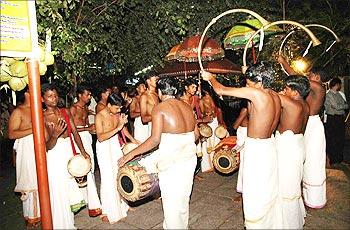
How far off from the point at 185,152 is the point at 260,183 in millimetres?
1098

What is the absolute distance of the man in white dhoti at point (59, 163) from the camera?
4.78m

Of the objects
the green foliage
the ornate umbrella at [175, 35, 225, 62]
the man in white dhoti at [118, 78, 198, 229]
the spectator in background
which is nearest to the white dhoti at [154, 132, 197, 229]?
the man in white dhoti at [118, 78, 198, 229]

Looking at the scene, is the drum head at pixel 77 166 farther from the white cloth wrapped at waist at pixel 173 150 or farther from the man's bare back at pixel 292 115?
the man's bare back at pixel 292 115

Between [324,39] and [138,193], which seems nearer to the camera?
[138,193]

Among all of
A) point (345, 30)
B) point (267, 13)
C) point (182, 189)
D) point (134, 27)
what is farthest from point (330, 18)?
point (182, 189)

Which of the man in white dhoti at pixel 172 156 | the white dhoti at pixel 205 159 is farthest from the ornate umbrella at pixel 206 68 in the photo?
the man in white dhoti at pixel 172 156

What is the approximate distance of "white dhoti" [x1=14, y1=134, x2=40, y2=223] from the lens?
17.5 ft

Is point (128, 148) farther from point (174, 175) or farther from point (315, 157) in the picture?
point (315, 157)

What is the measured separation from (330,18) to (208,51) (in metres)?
4.06

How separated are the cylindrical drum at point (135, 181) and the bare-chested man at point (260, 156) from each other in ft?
4.46

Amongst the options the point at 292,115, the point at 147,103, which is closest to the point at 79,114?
the point at 147,103

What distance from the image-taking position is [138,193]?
14.2 ft

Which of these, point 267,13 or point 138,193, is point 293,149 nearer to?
point 138,193

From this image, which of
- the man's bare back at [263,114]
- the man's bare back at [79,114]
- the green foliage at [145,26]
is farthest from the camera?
the man's bare back at [79,114]
